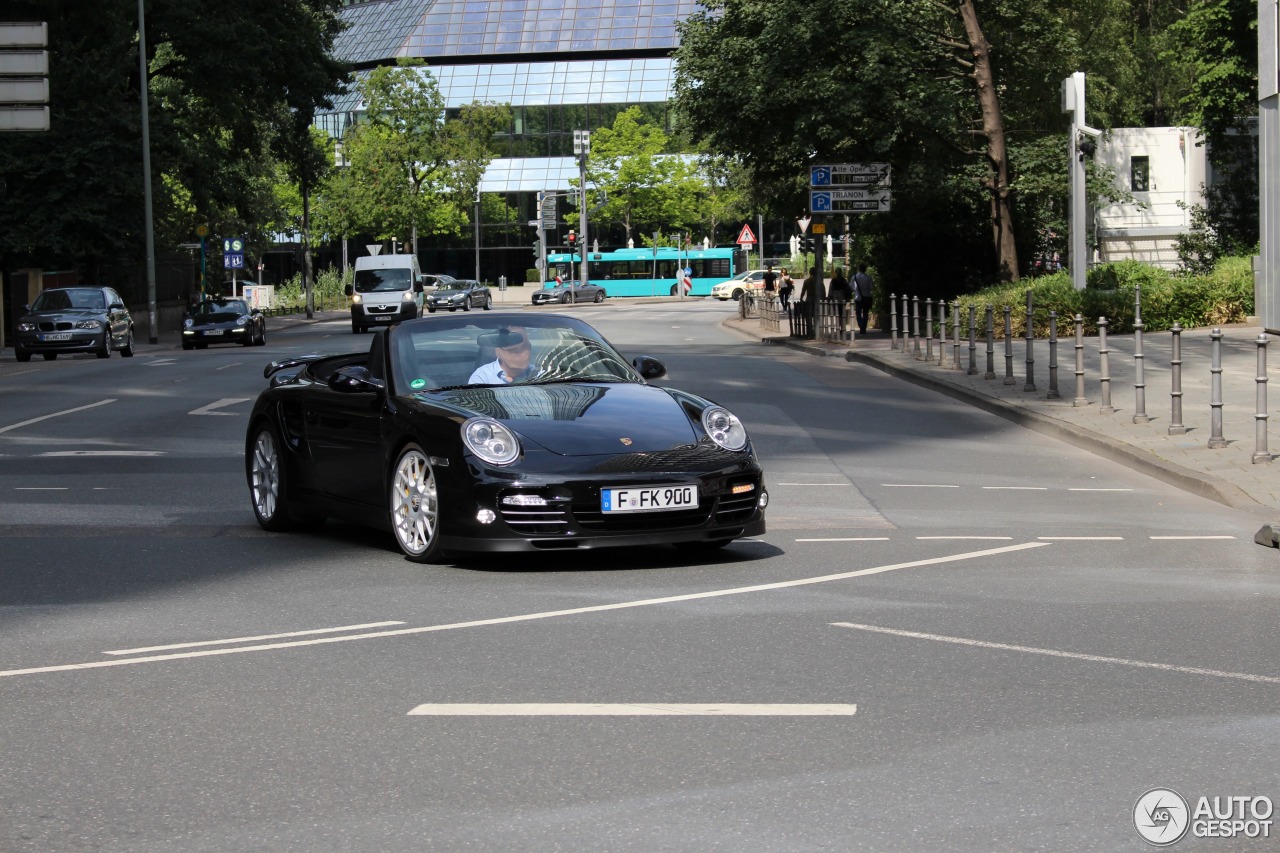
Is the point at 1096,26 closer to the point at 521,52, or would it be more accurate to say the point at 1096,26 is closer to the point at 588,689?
the point at 521,52

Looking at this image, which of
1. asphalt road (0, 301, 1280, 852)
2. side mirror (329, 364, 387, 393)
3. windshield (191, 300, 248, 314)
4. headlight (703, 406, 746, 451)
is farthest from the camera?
windshield (191, 300, 248, 314)

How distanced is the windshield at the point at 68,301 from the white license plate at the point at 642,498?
114 ft

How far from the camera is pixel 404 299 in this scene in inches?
2178

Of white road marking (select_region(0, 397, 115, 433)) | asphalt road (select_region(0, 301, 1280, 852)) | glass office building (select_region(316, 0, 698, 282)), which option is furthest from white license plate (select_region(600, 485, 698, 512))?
glass office building (select_region(316, 0, 698, 282))

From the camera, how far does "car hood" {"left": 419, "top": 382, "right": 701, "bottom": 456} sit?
9.26m

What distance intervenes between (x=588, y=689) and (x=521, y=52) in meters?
111

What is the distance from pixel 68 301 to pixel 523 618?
3653cm

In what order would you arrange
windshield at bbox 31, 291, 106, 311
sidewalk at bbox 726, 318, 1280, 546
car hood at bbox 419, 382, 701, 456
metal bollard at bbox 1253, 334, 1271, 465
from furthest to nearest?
1. windshield at bbox 31, 291, 106, 311
2. metal bollard at bbox 1253, 334, 1271, 465
3. sidewalk at bbox 726, 318, 1280, 546
4. car hood at bbox 419, 382, 701, 456

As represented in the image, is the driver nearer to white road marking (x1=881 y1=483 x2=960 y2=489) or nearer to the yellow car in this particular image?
white road marking (x1=881 y1=483 x2=960 y2=489)

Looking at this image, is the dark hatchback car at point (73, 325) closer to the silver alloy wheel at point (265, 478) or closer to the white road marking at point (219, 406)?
the white road marking at point (219, 406)

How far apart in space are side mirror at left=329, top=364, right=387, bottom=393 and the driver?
1.78 ft

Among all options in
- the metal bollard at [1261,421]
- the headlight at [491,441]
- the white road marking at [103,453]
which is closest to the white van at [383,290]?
the white road marking at [103,453]

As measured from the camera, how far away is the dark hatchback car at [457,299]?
83625 millimetres

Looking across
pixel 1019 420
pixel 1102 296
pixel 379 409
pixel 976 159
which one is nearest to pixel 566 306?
pixel 976 159
